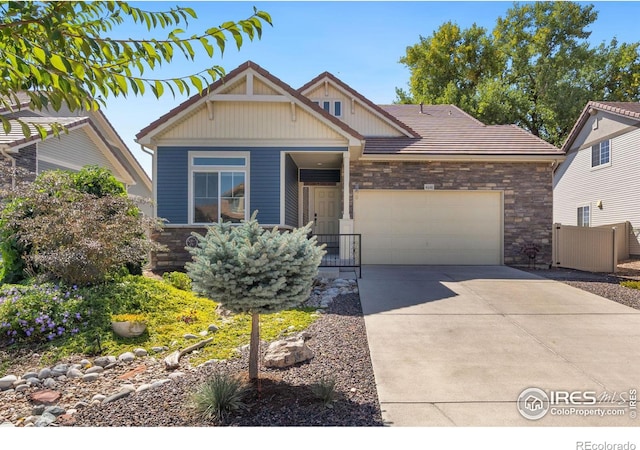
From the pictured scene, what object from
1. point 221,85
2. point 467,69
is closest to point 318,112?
point 221,85

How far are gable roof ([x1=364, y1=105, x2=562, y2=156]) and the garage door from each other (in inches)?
48.1

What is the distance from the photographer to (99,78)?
2740 millimetres

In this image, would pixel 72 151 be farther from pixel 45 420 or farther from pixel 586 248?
pixel 586 248

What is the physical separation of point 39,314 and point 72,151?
1079 centimetres

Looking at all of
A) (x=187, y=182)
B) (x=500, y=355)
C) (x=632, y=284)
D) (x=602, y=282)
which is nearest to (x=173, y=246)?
(x=187, y=182)

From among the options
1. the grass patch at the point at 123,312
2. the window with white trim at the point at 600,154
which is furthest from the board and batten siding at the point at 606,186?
the grass patch at the point at 123,312

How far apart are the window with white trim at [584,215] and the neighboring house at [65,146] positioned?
19289 mm

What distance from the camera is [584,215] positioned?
59.5 feet

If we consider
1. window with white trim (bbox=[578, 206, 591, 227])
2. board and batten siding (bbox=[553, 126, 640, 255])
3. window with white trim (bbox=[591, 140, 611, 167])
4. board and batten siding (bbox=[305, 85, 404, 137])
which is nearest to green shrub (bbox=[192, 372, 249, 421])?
board and batten siding (bbox=[305, 85, 404, 137])

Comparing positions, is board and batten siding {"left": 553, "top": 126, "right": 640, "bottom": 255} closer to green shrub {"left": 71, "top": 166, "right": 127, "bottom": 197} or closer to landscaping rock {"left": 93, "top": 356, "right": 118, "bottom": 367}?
green shrub {"left": 71, "top": 166, "right": 127, "bottom": 197}

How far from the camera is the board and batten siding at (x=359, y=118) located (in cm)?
1315

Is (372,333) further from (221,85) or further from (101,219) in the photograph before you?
(221,85)

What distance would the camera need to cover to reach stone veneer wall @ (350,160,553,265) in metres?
11.9
